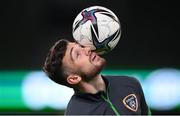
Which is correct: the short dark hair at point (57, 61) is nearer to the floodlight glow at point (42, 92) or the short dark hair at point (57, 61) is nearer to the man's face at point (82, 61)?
the man's face at point (82, 61)

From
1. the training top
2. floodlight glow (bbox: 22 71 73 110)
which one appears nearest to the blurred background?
floodlight glow (bbox: 22 71 73 110)

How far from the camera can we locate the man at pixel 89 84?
470 cm

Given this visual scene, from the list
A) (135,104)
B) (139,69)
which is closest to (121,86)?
(135,104)

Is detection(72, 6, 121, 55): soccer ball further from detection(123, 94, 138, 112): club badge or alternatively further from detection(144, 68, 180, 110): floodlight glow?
detection(144, 68, 180, 110): floodlight glow

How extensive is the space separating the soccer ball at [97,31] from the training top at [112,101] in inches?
9.6

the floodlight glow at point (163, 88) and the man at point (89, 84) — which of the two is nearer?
the man at point (89, 84)

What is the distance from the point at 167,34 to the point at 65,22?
1.19 meters

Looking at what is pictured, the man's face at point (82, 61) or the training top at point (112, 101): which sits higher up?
the man's face at point (82, 61)

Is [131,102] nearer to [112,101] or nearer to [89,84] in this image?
[112,101]

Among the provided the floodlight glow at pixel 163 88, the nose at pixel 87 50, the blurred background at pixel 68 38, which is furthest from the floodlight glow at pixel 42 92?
the nose at pixel 87 50

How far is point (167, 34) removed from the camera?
818 centimetres

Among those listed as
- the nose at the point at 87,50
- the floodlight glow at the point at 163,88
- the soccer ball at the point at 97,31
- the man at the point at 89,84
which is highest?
the soccer ball at the point at 97,31

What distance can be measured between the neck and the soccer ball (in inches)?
7.8

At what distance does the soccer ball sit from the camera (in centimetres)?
481
